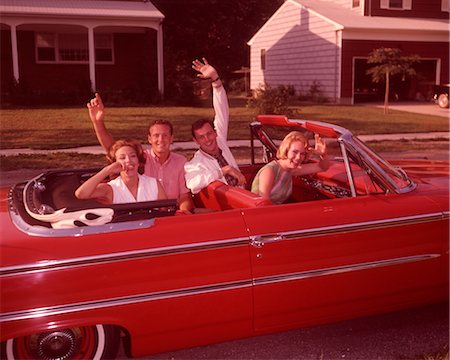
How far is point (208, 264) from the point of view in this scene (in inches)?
121

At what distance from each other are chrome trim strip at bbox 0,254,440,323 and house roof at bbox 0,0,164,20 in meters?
20.6

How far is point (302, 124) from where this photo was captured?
4.10m

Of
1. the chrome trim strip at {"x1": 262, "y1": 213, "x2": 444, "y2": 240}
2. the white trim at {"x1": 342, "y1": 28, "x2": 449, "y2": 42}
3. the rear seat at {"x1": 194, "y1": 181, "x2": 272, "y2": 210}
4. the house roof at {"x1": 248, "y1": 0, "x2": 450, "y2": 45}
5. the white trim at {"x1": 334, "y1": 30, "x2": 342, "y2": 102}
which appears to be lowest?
the chrome trim strip at {"x1": 262, "y1": 213, "x2": 444, "y2": 240}

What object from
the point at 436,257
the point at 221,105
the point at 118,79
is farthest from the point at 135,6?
the point at 436,257

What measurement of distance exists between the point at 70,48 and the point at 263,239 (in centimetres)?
2363

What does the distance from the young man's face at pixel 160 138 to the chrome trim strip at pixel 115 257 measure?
1286 mm

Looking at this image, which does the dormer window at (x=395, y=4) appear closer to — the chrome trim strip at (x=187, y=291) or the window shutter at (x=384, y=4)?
the window shutter at (x=384, y=4)

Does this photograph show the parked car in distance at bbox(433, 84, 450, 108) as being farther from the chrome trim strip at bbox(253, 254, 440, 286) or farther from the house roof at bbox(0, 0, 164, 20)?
the chrome trim strip at bbox(253, 254, 440, 286)

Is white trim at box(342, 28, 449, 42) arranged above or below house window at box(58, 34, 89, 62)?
above

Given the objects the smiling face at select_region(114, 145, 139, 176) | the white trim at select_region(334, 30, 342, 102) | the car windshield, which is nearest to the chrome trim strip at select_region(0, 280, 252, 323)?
the smiling face at select_region(114, 145, 139, 176)

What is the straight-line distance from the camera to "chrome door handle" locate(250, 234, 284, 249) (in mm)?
3168

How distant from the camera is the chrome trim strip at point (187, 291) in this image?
2.82 metres

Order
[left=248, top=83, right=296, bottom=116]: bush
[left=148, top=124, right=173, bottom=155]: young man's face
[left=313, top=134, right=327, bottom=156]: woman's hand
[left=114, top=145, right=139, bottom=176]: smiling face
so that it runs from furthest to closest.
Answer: [left=248, top=83, right=296, bottom=116]: bush, [left=148, top=124, right=173, bottom=155]: young man's face, [left=313, top=134, right=327, bottom=156]: woman's hand, [left=114, top=145, right=139, bottom=176]: smiling face

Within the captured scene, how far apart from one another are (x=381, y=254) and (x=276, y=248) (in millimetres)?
738
